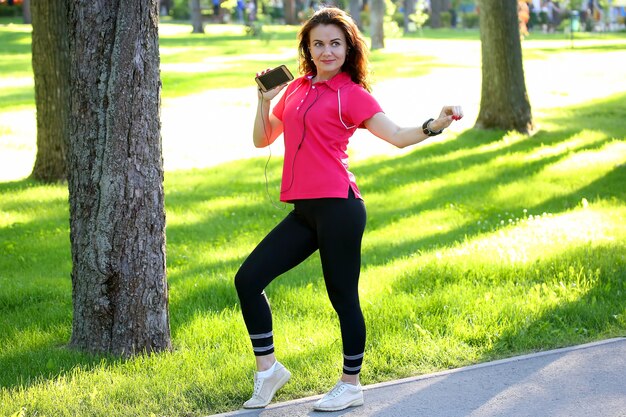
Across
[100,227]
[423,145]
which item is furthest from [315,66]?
[423,145]

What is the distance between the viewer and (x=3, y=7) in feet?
170

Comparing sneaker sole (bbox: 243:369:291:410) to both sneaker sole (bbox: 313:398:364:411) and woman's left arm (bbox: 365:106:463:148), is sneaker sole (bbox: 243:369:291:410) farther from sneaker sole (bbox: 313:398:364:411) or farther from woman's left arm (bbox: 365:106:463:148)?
woman's left arm (bbox: 365:106:463:148)

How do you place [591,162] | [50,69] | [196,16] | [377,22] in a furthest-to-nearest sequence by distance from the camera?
[196,16], [377,22], [591,162], [50,69]

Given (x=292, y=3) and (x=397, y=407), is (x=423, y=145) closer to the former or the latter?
(x=397, y=407)

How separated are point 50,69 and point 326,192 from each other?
26.4ft

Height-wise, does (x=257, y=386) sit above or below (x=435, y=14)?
above

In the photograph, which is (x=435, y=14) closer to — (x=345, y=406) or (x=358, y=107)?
(x=358, y=107)

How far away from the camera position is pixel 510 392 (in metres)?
5.04

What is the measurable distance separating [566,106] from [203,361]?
1692cm

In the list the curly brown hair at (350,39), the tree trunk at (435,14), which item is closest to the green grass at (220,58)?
the tree trunk at (435,14)

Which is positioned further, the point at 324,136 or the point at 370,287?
the point at 370,287

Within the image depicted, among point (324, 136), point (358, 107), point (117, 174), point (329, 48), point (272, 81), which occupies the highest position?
point (329, 48)

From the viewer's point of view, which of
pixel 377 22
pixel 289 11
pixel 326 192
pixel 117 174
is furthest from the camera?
pixel 289 11

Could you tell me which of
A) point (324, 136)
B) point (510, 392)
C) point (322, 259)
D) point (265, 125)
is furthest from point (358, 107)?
point (510, 392)
